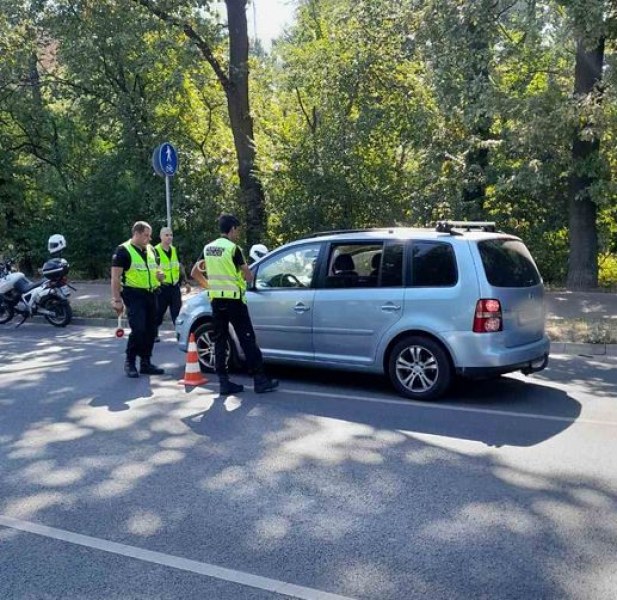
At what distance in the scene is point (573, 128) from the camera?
13734 mm

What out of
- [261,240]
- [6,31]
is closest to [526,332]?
[261,240]

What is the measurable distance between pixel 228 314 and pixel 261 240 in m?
10.4

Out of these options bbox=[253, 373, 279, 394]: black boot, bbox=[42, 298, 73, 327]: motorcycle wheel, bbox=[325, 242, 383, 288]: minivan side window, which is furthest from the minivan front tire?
bbox=[42, 298, 73, 327]: motorcycle wheel

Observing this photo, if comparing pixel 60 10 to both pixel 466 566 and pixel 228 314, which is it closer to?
pixel 228 314

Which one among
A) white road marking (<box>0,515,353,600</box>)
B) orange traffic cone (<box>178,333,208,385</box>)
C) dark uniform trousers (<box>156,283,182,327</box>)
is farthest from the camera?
dark uniform trousers (<box>156,283,182,327</box>)

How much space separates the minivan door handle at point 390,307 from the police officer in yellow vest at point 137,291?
2941 mm

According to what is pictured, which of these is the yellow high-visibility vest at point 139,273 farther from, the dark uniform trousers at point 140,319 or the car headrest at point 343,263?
the car headrest at point 343,263

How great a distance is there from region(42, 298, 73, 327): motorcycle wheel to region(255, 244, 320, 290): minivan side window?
21.2 ft

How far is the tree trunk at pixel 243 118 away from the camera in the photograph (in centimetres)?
1814

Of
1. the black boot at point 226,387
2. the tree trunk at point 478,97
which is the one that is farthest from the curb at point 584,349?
the tree trunk at point 478,97

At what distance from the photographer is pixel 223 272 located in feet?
25.2

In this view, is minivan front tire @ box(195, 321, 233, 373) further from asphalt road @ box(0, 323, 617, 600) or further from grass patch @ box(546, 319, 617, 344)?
grass patch @ box(546, 319, 617, 344)

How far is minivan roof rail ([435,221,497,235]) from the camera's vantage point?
746 centimetres

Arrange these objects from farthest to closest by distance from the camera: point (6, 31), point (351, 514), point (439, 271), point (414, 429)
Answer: point (6, 31) → point (439, 271) → point (414, 429) → point (351, 514)
